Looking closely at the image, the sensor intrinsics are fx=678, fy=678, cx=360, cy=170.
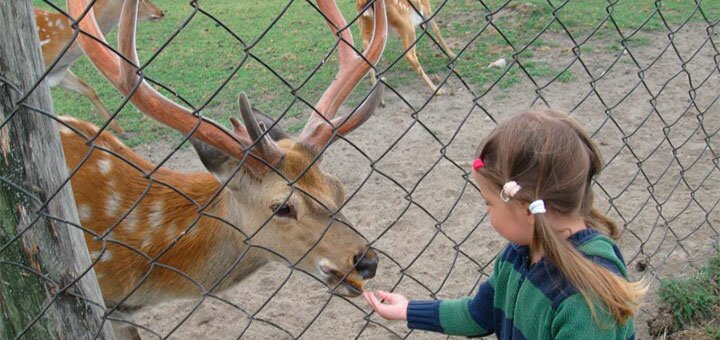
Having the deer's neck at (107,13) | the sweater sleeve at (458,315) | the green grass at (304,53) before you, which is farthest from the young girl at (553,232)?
the deer's neck at (107,13)

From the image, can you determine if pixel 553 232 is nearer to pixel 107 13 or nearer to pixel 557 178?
pixel 557 178

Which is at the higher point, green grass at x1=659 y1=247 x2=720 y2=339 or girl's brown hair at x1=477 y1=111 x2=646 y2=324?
girl's brown hair at x1=477 y1=111 x2=646 y2=324

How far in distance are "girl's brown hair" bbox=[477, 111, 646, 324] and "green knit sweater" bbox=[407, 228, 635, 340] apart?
0.04 meters

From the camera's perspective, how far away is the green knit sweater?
5.66 feet

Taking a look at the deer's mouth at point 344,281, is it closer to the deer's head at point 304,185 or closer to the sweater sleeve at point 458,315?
the deer's head at point 304,185

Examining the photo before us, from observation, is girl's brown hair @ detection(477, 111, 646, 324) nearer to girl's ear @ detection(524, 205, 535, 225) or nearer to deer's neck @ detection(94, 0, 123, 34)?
girl's ear @ detection(524, 205, 535, 225)

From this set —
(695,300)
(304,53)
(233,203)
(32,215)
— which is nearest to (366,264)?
(233,203)

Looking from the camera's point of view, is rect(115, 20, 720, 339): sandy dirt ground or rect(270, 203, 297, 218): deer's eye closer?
rect(270, 203, 297, 218): deer's eye

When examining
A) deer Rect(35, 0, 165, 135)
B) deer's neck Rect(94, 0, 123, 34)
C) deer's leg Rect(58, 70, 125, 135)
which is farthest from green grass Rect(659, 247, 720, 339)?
deer's neck Rect(94, 0, 123, 34)

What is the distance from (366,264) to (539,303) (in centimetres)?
90

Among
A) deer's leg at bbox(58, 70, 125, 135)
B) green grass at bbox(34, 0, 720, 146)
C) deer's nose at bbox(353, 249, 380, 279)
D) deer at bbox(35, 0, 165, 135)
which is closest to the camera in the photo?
deer's nose at bbox(353, 249, 380, 279)

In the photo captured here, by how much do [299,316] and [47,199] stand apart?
2508 mm

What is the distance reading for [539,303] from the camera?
181 cm

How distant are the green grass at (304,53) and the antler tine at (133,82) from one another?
385cm
